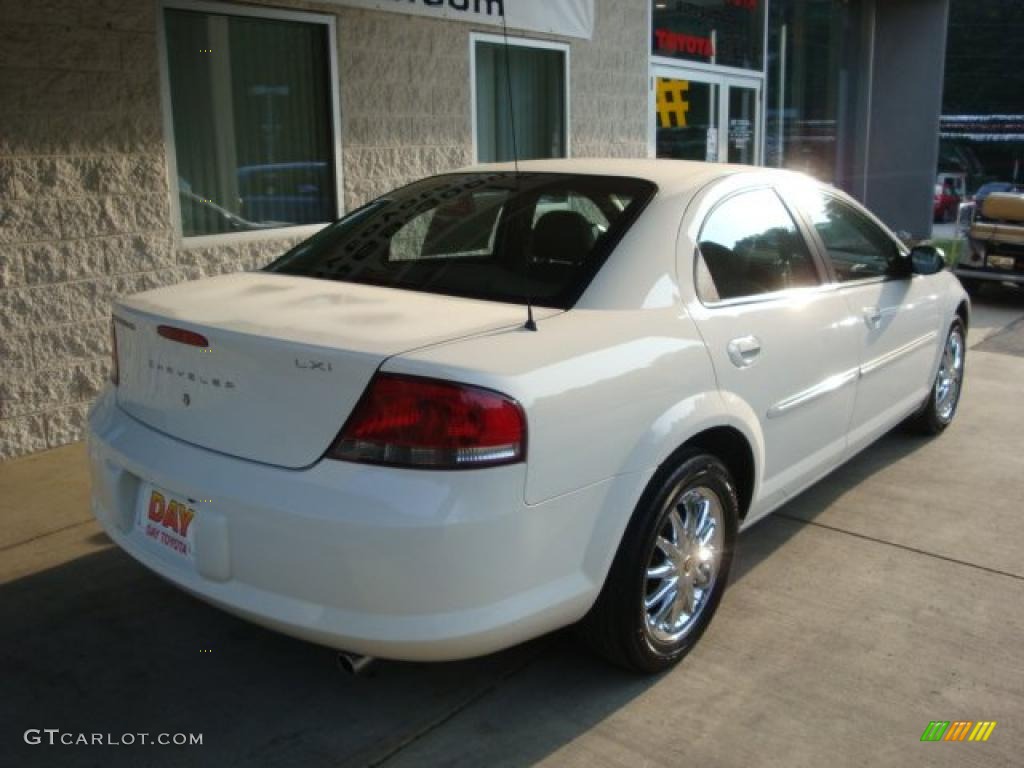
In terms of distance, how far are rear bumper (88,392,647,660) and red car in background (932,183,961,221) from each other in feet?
81.0

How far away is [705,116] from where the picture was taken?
1145cm

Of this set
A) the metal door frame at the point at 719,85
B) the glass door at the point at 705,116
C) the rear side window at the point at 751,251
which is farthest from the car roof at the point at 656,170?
the glass door at the point at 705,116

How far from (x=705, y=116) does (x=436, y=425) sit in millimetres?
9850

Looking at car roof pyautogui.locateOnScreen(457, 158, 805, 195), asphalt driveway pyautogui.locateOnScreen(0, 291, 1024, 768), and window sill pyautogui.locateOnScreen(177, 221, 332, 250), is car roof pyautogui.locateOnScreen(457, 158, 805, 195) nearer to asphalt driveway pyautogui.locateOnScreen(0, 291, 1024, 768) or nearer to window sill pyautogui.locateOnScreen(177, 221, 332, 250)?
asphalt driveway pyautogui.locateOnScreen(0, 291, 1024, 768)

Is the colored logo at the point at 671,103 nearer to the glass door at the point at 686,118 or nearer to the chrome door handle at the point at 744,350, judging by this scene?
the glass door at the point at 686,118

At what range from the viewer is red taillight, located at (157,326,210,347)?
9.11ft

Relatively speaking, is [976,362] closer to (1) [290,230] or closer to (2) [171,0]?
(1) [290,230]

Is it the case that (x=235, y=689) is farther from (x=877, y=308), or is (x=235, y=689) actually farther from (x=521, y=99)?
(x=521, y=99)

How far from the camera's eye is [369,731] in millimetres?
2842

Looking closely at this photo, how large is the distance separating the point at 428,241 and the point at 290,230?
3.08 meters

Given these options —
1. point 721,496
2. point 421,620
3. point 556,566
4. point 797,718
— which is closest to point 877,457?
point 721,496

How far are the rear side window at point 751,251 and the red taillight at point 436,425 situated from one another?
1081 mm

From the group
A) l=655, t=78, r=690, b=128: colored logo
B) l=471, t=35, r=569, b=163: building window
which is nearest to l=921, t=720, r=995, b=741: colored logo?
l=471, t=35, r=569, b=163: building window

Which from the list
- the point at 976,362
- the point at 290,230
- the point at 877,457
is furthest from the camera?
the point at 976,362
